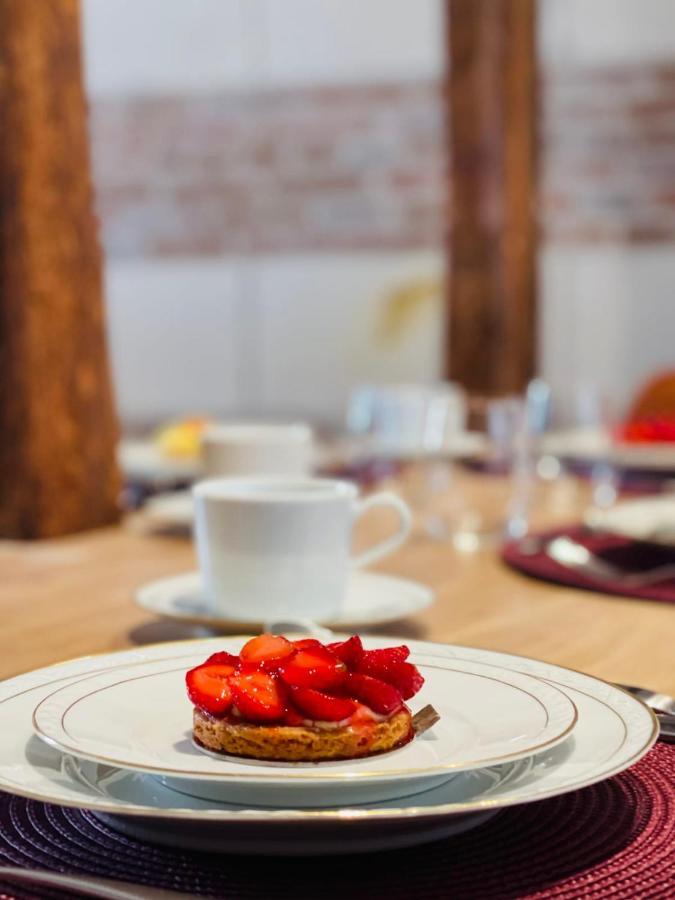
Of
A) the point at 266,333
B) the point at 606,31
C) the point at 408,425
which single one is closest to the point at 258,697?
the point at 408,425

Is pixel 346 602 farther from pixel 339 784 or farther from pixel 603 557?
pixel 339 784

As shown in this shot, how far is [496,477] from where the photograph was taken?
5.07 feet

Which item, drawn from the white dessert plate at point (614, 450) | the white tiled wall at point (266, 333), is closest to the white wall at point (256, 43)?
the white tiled wall at point (266, 333)

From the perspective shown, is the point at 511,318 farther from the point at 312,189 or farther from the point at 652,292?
the point at 312,189

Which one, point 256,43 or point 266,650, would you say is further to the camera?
point 256,43

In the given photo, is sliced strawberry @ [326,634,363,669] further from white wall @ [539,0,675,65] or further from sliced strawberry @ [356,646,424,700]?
white wall @ [539,0,675,65]

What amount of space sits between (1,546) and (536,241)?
3661 mm

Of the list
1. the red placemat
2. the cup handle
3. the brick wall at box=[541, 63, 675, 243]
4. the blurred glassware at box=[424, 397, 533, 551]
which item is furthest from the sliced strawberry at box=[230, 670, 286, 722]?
Result: the brick wall at box=[541, 63, 675, 243]

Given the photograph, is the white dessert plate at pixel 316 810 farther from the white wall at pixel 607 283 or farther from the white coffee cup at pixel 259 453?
the white wall at pixel 607 283

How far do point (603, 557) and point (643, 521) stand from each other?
6 centimetres

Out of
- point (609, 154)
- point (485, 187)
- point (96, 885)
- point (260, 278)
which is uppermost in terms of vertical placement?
point (609, 154)

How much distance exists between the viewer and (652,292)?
483cm

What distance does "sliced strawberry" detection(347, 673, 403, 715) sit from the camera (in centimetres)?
55

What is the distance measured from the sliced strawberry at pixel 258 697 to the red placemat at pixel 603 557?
0.62 metres
